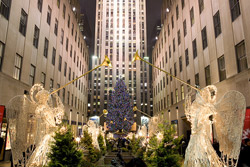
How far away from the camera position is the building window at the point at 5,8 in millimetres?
16097

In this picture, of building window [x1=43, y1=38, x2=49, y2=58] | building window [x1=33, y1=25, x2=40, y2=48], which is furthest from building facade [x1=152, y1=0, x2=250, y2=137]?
building window [x1=33, y1=25, x2=40, y2=48]

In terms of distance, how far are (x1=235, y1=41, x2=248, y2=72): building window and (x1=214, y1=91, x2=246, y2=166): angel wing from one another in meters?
9.25

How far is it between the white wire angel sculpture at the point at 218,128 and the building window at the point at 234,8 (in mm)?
10769

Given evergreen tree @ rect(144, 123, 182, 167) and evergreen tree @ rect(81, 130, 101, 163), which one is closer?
evergreen tree @ rect(144, 123, 182, 167)

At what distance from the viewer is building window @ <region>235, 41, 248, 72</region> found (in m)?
15.6

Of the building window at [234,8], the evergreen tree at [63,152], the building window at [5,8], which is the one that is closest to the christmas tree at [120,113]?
the building window at [234,8]

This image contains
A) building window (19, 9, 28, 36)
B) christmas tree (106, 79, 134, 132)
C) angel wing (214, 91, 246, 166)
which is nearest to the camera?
angel wing (214, 91, 246, 166)

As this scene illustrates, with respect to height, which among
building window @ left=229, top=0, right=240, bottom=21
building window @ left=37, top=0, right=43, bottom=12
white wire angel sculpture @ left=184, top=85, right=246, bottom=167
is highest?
building window @ left=37, top=0, right=43, bottom=12

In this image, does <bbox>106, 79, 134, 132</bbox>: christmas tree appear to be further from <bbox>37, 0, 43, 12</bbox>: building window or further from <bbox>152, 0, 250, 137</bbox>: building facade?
<bbox>37, 0, 43, 12</bbox>: building window

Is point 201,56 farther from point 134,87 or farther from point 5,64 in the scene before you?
point 134,87

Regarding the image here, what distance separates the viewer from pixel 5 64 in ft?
54.3

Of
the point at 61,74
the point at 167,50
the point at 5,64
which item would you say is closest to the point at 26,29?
the point at 5,64

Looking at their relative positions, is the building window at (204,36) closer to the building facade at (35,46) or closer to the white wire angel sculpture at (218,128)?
the white wire angel sculpture at (218,128)

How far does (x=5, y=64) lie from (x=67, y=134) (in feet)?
33.6
